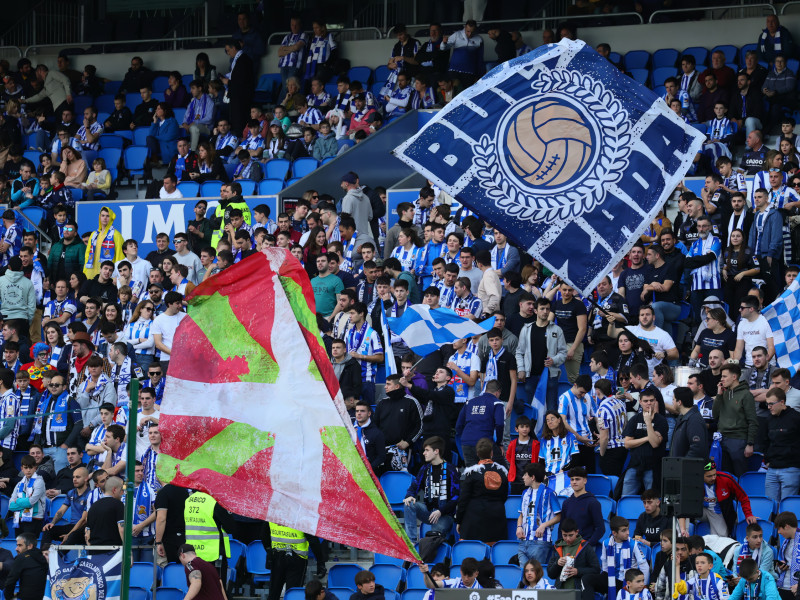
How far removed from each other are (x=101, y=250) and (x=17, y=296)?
148 cm

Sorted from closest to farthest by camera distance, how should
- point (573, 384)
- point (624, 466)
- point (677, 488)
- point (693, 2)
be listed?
point (677, 488)
point (624, 466)
point (573, 384)
point (693, 2)

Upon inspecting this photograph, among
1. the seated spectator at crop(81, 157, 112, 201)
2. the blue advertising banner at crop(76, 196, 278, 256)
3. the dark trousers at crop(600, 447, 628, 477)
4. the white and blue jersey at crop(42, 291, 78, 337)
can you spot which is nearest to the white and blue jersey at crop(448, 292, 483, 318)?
the dark trousers at crop(600, 447, 628, 477)

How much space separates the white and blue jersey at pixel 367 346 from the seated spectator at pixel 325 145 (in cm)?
702

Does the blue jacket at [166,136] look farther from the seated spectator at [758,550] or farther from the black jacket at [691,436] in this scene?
the seated spectator at [758,550]

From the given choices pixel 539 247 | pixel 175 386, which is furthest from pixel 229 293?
pixel 539 247

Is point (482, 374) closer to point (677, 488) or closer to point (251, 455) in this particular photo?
point (677, 488)

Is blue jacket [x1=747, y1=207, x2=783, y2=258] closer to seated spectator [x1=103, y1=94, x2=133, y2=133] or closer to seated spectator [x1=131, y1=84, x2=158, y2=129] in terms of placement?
seated spectator [x1=131, y1=84, x2=158, y2=129]

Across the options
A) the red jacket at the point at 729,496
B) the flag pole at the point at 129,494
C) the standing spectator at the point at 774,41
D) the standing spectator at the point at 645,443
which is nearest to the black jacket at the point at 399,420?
the standing spectator at the point at 645,443

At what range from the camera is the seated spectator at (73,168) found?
2469cm

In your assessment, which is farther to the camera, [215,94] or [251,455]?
[215,94]

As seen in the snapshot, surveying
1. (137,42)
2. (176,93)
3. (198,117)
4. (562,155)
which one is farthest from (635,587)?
(137,42)

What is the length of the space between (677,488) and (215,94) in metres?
17.1

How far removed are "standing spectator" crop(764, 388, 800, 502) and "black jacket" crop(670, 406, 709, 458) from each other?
70 centimetres

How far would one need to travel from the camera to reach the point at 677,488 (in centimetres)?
1074
